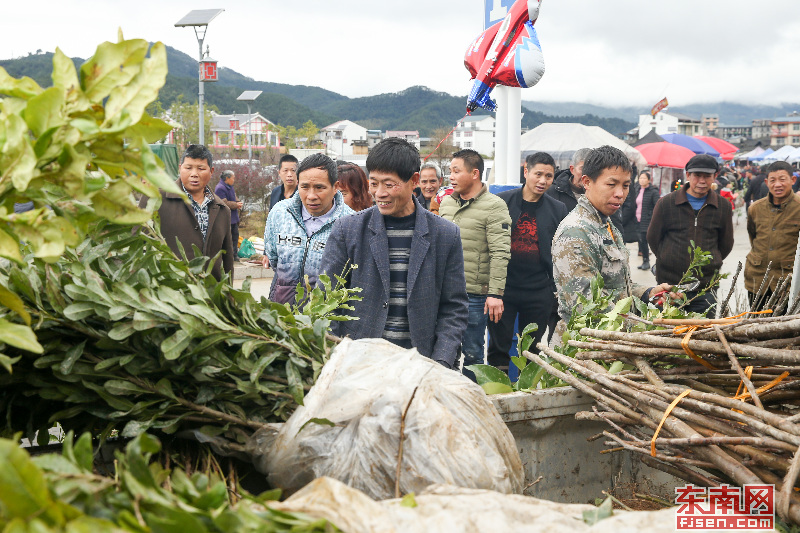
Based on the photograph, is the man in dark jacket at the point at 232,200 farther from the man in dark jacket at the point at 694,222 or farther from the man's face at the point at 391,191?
the man's face at the point at 391,191

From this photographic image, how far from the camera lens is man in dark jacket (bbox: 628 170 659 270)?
1266 cm

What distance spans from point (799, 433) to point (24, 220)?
2.08 metres

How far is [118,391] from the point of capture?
1.94 meters

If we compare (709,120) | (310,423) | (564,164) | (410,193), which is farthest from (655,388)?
(709,120)

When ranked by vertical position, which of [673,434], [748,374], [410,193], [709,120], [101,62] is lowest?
[673,434]

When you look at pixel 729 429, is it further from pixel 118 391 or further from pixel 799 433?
pixel 118 391

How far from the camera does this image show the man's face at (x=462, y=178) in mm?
5766

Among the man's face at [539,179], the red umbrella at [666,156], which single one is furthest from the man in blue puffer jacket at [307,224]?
the red umbrella at [666,156]

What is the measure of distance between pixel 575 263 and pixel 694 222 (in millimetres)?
2709

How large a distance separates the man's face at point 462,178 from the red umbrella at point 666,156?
14977mm

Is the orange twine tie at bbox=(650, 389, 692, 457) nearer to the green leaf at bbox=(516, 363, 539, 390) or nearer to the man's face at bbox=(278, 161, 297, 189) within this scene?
the green leaf at bbox=(516, 363, 539, 390)

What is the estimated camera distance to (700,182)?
628 cm

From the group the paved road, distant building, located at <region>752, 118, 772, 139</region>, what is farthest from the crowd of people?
distant building, located at <region>752, 118, 772, 139</region>

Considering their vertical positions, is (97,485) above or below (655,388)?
above
